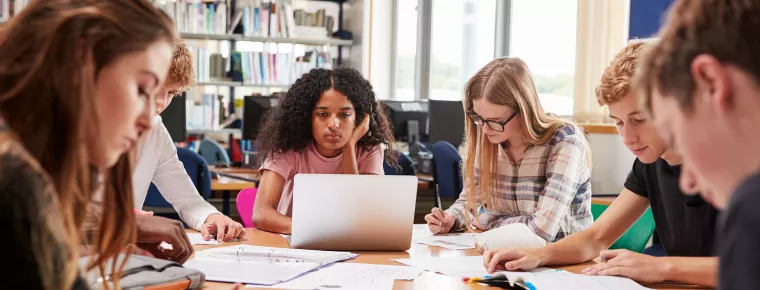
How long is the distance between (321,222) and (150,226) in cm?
51

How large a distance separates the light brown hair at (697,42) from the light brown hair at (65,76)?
0.54 metres

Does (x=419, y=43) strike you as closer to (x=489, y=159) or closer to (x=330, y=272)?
(x=489, y=159)

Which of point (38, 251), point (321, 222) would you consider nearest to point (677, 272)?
point (321, 222)

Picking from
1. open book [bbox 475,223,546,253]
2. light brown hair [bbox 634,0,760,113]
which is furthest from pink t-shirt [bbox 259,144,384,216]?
light brown hair [bbox 634,0,760,113]

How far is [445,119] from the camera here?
17.7ft

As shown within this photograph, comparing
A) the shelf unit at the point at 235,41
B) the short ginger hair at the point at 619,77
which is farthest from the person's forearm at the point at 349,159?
the shelf unit at the point at 235,41

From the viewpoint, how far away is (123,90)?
2.60 feet

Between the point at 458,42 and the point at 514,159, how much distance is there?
4.28 metres

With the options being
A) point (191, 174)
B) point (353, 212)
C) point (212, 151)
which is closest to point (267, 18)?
point (212, 151)

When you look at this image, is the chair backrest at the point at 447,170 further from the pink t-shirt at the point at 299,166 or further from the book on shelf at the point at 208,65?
the book on shelf at the point at 208,65

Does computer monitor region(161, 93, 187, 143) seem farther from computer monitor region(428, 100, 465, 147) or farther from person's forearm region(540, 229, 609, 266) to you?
person's forearm region(540, 229, 609, 266)

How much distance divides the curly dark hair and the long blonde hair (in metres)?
0.39

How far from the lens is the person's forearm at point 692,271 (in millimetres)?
1524

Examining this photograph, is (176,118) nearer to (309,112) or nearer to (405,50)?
(309,112)
